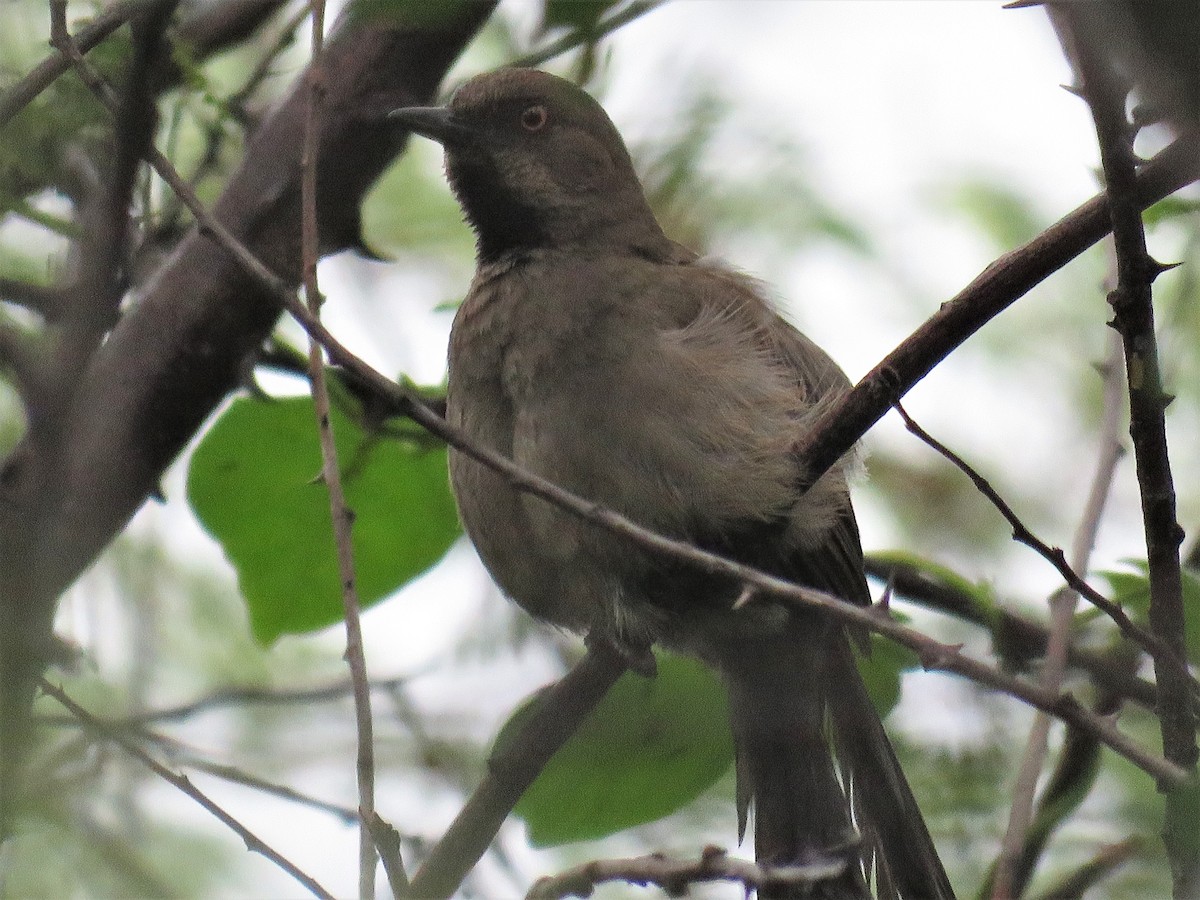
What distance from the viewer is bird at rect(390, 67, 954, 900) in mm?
3873

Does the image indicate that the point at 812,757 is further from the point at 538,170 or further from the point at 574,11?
the point at 574,11

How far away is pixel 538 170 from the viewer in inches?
194

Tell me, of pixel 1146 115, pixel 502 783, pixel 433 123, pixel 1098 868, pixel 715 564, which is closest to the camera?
pixel 1146 115

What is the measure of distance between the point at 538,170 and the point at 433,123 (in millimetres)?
588

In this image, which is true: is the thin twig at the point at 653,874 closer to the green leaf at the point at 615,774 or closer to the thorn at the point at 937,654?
the thorn at the point at 937,654

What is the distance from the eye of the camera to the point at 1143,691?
3.70 meters

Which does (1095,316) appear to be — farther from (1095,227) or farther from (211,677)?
(1095,227)

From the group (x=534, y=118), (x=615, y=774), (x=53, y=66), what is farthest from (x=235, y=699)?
(x=534, y=118)

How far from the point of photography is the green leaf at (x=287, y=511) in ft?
13.1

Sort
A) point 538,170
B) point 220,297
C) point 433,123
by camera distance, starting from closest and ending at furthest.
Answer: point 220,297
point 433,123
point 538,170

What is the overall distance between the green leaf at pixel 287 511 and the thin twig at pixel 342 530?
0.77m

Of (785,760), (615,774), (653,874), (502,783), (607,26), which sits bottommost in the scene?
(653,874)

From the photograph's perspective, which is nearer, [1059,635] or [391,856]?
[391,856]

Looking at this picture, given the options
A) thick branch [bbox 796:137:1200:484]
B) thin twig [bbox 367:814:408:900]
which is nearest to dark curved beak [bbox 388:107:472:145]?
thick branch [bbox 796:137:1200:484]
